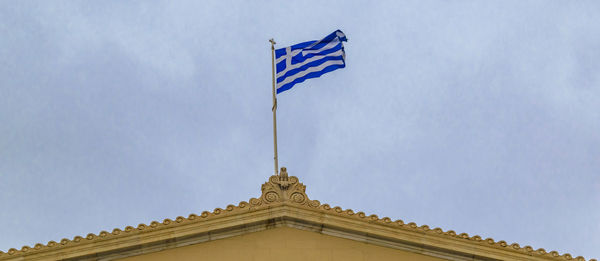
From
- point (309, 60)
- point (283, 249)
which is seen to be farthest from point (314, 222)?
point (309, 60)

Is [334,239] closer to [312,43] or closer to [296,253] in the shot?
[296,253]

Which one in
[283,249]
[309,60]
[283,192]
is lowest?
[283,249]

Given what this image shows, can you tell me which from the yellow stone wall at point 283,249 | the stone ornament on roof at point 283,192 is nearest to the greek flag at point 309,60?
the stone ornament on roof at point 283,192

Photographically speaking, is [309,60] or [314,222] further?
[309,60]

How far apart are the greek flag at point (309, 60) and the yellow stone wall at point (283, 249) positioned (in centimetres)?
652

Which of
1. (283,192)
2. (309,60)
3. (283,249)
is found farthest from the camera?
(309,60)

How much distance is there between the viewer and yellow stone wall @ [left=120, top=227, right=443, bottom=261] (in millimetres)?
29609

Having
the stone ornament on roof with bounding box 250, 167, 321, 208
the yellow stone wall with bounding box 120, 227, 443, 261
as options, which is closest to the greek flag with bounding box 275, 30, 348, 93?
the stone ornament on roof with bounding box 250, 167, 321, 208

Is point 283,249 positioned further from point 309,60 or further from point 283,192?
point 309,60

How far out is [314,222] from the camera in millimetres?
30031

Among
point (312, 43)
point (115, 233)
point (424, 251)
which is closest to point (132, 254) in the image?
point (115, 233)

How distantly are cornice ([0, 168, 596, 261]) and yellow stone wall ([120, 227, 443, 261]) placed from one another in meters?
0.32

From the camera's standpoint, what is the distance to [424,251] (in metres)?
29.9

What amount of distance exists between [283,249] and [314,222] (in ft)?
3.39
